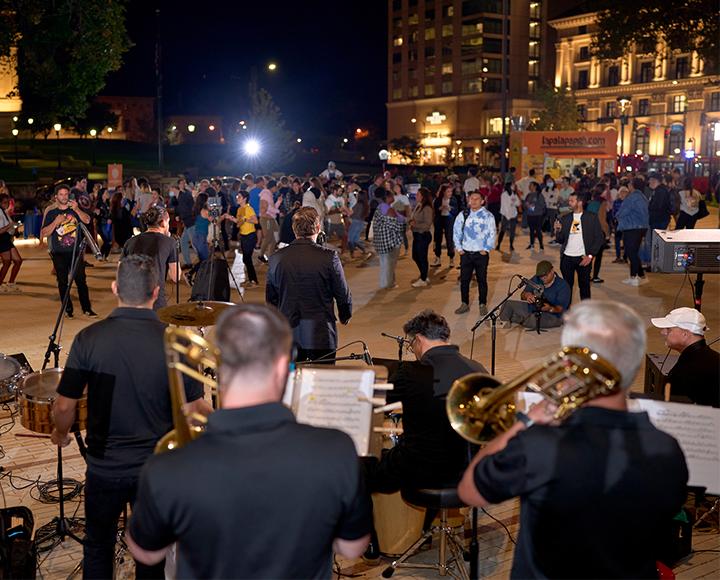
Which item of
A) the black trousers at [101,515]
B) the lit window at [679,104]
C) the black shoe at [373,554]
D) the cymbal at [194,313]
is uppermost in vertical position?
the lit window at [679,104]

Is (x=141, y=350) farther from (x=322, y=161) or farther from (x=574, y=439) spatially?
(x=322, y=161)

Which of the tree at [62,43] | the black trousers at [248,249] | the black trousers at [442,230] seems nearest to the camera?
the black trousers at [248,249]

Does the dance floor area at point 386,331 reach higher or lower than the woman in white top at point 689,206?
lower

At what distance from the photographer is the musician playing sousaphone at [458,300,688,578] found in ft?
8.29

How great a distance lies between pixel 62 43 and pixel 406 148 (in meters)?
63.7

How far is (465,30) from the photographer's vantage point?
9800 centimetres

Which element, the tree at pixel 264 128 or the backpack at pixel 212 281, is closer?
the backpack at pixel 212 281

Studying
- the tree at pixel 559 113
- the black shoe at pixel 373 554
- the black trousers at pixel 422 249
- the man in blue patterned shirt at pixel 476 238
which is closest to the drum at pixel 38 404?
the black shoe at pixel 373 554

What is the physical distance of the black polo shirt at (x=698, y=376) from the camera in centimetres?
551

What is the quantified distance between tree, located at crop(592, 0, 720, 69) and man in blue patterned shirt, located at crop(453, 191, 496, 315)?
21.1m

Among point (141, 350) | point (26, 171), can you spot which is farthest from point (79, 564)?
point (26, 171)

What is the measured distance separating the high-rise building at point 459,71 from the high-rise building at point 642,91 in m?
7.18

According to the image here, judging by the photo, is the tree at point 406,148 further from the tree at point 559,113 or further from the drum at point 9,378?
the drum at point 9,378

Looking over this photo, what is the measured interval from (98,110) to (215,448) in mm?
70573
